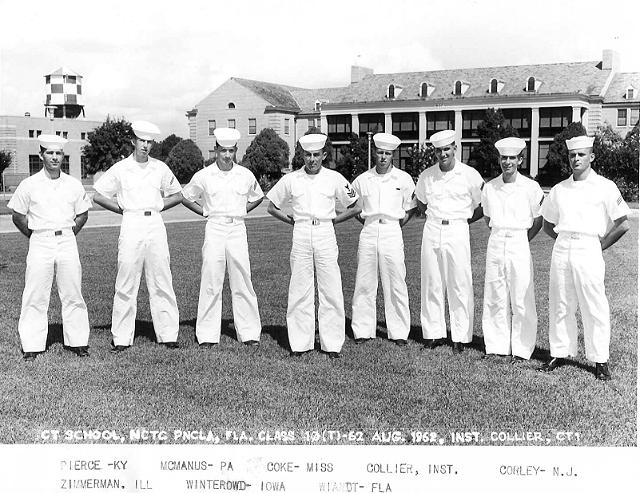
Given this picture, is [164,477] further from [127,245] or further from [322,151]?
[322,151]

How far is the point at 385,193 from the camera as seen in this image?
19.5 feet

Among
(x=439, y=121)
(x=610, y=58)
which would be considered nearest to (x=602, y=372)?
(x=610, y=58)

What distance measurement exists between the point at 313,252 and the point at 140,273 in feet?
4.73

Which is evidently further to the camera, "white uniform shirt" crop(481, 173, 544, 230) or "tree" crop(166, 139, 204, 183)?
"tree" crop(166, 139, 204, 183)

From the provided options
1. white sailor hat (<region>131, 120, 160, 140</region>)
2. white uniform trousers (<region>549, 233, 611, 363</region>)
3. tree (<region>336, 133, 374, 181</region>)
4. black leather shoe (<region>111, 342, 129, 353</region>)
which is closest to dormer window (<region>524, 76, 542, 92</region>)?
tree (<region>336, 133, 374, 181</region>)

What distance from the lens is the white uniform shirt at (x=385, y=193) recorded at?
5945mm

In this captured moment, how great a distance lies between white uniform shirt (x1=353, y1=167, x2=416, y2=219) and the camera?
5.95 metres

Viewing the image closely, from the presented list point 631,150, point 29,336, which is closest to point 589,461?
point 29,336

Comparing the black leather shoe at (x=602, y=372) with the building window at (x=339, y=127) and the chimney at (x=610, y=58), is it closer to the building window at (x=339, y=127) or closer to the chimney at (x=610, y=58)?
the chimney at (x=610, y=58)

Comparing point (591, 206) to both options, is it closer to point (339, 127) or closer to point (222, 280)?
point (222, 280)

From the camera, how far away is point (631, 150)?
15.7 meters

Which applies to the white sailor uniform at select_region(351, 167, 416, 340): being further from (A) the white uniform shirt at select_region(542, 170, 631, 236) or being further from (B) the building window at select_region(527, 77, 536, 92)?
(B) the building window at select_region(527, 77, 536, 92)

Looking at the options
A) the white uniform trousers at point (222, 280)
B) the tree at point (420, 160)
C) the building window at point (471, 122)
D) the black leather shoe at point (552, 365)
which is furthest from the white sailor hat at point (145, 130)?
the building window at point (471, 122)

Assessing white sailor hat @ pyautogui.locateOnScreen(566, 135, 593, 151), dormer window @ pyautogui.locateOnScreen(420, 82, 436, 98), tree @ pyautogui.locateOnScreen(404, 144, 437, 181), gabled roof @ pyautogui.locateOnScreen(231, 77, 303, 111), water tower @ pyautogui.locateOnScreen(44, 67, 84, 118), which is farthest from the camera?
water tower @ pyautogui.locateOnScreen(44, 67, 84, 118)
